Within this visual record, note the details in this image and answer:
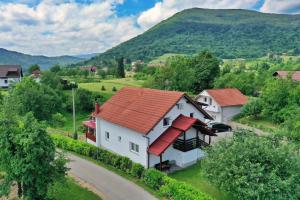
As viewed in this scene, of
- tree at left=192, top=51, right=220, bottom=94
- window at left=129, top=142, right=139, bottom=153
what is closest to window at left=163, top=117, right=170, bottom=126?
window at left=129, top=142, right=139, bottom=153

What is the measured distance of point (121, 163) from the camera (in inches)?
1038

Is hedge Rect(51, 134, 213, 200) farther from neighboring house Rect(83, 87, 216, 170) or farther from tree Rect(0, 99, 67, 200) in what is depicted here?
tree Rect(0, 99, 67, 200)

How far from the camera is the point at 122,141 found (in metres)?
29.8

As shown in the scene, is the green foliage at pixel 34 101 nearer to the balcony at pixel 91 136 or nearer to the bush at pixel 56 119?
the bush at pixel 56 119

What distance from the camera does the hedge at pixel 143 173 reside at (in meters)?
19.4

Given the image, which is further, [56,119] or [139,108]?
[56,119]

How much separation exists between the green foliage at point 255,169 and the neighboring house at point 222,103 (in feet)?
93.5

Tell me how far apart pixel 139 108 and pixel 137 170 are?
7.29 m

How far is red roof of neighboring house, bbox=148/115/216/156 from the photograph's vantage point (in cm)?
2589

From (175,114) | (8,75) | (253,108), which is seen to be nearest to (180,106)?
(175,114)

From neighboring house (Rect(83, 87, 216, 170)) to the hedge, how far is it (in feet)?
6.61

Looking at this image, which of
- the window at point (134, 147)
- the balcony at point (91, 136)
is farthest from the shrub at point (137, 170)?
the balcony at point (91, 136)

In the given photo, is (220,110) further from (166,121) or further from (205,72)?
(205,72)

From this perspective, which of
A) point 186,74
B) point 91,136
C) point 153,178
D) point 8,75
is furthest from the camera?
point 8,75
